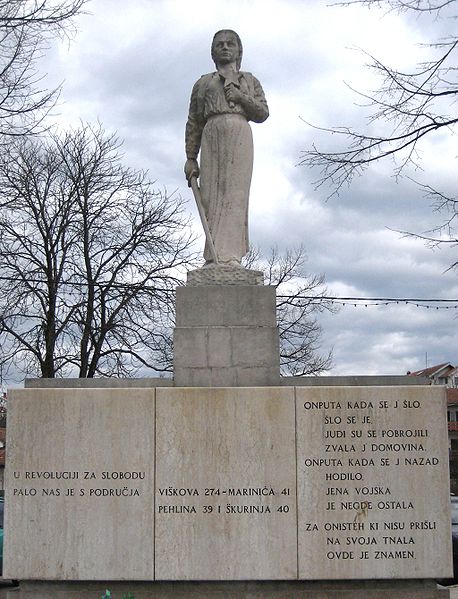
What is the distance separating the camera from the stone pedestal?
310 inches

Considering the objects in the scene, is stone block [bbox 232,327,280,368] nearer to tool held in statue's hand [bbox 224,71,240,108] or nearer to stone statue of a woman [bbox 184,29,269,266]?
stone statue of a woman [bbox 184,29,269,266]

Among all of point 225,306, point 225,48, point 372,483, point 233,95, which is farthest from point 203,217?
point 372,483

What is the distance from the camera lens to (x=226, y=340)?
792 centimetres

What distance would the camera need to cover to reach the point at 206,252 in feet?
27.9

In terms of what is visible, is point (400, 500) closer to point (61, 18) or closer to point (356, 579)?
point (356, 579)

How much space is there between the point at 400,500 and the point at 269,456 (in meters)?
1.21

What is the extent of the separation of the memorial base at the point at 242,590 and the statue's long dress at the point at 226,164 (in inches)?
122

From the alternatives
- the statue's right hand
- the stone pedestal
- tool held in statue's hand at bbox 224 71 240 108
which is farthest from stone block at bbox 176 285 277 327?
tool held in statue's hand at bbox 224 71 240 108

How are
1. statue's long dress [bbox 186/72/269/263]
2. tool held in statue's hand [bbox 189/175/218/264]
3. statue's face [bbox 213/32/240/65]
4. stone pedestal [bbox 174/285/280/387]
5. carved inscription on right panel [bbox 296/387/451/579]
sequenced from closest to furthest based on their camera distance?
carved inscription on right panel [bbox 296/387/451/579] → stone pedestal [bbox 174/285/280/387] → tool held in statue's hand [bbox 189/175/218/264] → statue's long dress [bbox 186/72/269/263] → statue's face [bbox 213/32/240/65]

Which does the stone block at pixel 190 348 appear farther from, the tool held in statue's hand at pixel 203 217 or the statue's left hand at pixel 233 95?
the statue's left hand at pixel 233 95

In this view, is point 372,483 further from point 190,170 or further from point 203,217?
point 190,170

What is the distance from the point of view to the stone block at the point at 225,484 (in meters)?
7.39

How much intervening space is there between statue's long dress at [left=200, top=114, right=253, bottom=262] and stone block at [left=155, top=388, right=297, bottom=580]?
163cm

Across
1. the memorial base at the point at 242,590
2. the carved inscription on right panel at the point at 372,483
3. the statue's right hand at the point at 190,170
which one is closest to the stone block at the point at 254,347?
the carved inscription on right panel at the point at 372,483
